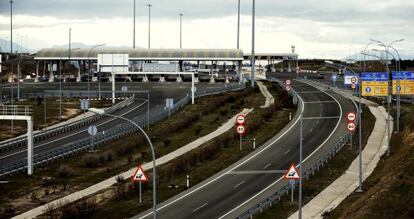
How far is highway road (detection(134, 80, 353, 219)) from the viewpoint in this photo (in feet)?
144

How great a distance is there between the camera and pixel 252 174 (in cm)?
5625

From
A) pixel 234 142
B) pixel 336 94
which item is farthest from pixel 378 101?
pixel 234 142

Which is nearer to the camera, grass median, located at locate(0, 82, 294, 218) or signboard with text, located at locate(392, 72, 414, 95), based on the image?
grass median, located at locate(0, 82, 294, 218)

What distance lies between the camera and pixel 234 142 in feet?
241

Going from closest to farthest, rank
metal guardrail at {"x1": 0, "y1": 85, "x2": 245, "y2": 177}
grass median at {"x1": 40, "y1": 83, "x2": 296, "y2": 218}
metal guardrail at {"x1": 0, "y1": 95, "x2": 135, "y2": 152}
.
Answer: grass median at {"x1": 40, "y1": 83, "x2": 296, "y2": 218} < metal guardrail at {"x1": 0, "y1": 85, "x2": 245, "y2": 177} < metal guardrail at {"x1": 0, "y1": 95, "x2": 135, "y2": 152}

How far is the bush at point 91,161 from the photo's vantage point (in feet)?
202

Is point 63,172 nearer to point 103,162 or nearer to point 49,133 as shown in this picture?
point 103,162

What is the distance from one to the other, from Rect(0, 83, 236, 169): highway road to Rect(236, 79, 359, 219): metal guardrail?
28.0 metres

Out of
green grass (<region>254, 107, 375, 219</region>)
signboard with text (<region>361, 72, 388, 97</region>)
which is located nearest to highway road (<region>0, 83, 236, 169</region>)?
green grass (<region>254, 107, 375, 219</region>)

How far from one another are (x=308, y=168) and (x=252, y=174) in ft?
18.2

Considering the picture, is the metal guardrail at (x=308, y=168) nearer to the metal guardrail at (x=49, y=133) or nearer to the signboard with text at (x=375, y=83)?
the signboard with text at (x=375, y=83)

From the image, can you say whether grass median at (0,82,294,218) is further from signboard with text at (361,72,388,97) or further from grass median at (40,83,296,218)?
signboard with text at (361,72,388,97)

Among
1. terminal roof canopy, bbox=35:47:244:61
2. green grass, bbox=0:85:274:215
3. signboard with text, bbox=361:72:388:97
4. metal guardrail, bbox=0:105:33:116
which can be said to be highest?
terminal roof canopy, bbox=35:47:244:61

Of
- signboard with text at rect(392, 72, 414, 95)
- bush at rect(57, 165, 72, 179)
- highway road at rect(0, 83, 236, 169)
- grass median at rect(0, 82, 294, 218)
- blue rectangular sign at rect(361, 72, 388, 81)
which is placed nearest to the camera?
grass median at rect(0, 82, 294, 218)
